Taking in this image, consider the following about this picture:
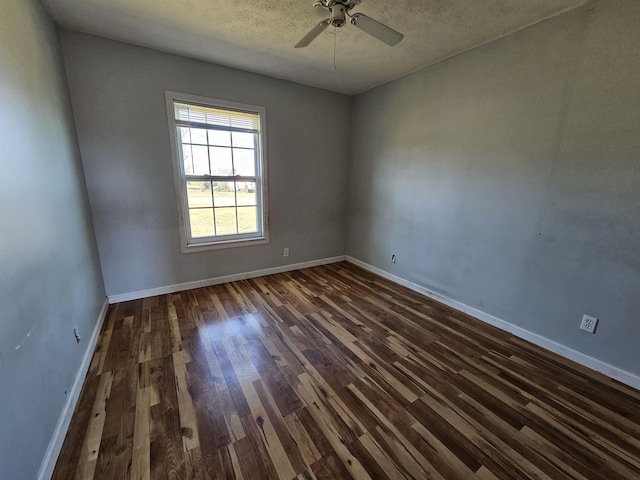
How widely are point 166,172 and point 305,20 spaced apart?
201 cm

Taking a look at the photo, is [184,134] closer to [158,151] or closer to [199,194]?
[158,151]

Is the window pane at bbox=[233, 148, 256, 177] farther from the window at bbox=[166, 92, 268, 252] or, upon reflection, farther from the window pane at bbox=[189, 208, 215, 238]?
the window pane at bbox=[189, 208, 215, 238]

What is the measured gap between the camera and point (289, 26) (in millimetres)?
2129

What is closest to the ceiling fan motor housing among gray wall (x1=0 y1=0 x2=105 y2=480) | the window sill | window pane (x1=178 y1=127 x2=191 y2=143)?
gray wall (x1=0 y1=0 x2=105 y2=480)

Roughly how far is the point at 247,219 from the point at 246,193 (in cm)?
35

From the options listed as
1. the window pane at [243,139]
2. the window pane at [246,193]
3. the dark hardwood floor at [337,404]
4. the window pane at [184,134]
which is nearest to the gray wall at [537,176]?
the dark hardwood floor at [337,404]

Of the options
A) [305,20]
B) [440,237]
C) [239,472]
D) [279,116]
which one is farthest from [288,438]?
[279,116]

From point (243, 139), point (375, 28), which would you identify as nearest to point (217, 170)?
point (243, 139)

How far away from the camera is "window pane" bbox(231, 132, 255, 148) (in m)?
3.19

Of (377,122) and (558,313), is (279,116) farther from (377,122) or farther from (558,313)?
(558,313)

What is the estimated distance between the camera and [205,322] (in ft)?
8.11

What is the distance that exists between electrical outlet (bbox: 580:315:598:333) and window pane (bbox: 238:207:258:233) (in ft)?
11.2

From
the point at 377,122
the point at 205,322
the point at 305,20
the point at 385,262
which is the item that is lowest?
the point at 205,322

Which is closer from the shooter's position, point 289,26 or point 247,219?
point 289,26
